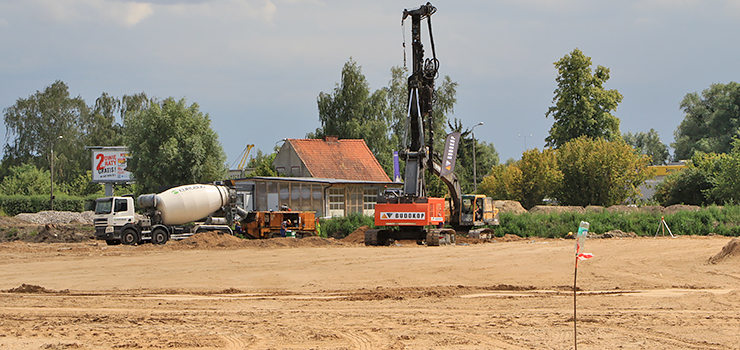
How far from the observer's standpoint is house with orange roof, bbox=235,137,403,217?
4497 centimetres

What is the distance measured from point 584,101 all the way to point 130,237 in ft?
130

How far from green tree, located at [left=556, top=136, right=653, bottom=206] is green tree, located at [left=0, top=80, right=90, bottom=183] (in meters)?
61.5

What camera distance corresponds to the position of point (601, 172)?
48906mm

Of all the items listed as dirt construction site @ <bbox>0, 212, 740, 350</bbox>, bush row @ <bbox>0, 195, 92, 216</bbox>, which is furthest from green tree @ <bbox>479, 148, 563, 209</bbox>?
bush row @ <bbox>0, 195, 92, 216</bbox>

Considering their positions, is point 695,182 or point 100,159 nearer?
point 695,182

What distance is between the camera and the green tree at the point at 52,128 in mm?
84188

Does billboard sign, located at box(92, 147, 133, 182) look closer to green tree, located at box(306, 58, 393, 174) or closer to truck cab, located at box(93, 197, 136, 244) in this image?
green tree, located at box(306, 58, 393, 174)

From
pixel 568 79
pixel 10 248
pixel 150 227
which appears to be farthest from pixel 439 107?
pixel 10 248

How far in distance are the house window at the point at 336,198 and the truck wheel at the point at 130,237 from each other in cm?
1879

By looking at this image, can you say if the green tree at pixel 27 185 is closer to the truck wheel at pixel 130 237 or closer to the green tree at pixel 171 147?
the green tree at pixel 171 147

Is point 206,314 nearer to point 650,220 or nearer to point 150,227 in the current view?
point 150,227

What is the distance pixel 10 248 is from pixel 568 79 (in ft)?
147

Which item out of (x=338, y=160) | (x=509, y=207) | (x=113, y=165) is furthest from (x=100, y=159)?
(x=509, y=207)

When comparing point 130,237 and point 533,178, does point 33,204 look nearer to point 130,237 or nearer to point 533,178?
point 130,237
